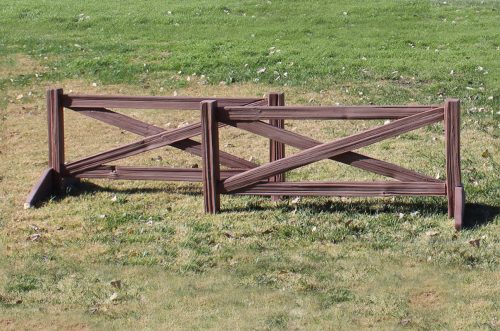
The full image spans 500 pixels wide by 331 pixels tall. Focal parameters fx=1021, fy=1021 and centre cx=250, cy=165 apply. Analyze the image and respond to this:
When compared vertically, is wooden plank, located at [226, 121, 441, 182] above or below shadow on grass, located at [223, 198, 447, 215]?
above

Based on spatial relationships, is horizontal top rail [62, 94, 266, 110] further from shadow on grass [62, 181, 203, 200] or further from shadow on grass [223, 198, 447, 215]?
shadow on grass [223, 198, 447, 215]

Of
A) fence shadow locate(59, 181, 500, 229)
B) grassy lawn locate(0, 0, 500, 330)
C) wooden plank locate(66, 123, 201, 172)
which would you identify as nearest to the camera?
grassy lawn locate(0, 0, 500, 330)

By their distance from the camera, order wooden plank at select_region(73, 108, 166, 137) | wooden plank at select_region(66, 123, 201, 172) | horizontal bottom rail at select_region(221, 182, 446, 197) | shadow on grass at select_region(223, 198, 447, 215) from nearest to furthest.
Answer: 1. horizontal bottom rail at select_region(221, 182, 446, 197)
2. shadow on grass at select_region(223, 198, 447, 215)
3. wooden plank at select_region(66, 123, 201, 172)
4. wooden plank at select_region(73, 108, 166, 137)

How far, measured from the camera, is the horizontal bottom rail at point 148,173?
9.29m

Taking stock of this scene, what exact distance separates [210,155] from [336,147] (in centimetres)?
107

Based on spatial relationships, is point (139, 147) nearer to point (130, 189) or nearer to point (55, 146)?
point (130, 189)

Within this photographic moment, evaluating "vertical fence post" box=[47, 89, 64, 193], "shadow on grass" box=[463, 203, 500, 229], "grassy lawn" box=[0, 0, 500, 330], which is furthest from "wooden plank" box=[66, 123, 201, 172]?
"shadow on grass" box=[463, 203, 500, 229]

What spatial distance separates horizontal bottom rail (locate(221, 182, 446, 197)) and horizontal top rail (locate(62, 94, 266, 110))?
3.57 feet

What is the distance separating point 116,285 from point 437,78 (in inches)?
352

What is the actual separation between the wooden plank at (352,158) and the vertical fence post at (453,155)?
0.74ft

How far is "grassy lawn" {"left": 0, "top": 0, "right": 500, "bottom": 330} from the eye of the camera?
666 cm

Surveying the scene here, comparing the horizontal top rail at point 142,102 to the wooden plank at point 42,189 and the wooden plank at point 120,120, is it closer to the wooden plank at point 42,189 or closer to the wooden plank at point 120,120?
the wooden plank at point 120,120

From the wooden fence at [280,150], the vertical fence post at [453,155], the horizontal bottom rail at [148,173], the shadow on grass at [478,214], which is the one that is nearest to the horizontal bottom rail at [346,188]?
the wooden fence at [280,150]

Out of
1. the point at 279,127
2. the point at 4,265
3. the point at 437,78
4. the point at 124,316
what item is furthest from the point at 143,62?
the point at 124,316
